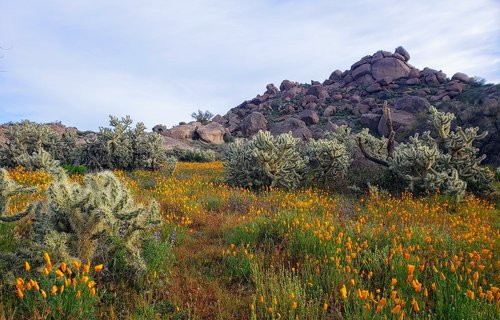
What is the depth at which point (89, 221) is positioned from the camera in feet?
13.2

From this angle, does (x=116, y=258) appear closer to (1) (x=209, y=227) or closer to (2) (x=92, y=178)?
(2) (x=92, y=178)

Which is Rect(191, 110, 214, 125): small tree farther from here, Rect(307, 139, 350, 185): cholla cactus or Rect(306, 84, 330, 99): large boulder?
Rect(307, 139, 350, 185): cholla cactus

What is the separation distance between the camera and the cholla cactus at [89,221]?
3938 millimetres

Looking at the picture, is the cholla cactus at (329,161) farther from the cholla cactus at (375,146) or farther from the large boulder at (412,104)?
the large boulder at (412,104)

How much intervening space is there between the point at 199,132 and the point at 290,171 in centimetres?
3087

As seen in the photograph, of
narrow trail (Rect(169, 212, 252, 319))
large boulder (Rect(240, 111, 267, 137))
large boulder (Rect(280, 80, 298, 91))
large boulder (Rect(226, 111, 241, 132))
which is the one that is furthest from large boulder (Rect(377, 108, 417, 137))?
large boulder (Rect(280, 80, 298, 91))

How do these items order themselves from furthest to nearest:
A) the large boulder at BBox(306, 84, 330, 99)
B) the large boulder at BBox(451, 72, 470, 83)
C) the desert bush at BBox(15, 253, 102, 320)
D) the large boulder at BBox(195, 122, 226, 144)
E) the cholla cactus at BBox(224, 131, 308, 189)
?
the large boulder at BBox(306, 84, 330, 99), the large boulder at BBox(451, 72, 470, 83), the large boulder at BBox(195, 122, 226, 144), the cholla cactus at BBox(224, 131, 308, 189), the desert bush at BBox(15, 253, 102, 320)

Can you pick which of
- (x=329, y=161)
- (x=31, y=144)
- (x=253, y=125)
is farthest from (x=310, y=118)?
(x=31, y=144)

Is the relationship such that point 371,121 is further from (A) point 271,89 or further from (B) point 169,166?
(A) point 271,89

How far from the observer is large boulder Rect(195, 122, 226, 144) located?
134 feet

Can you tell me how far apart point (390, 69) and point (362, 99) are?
9365mm

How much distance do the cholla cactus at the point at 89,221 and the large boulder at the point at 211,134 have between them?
36.4m

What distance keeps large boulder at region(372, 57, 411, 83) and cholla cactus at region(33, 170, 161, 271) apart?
206ft

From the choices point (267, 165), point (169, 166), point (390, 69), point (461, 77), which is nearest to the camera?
point (267, 165)
